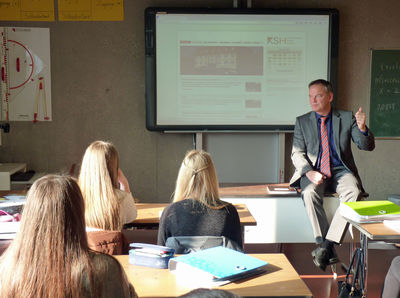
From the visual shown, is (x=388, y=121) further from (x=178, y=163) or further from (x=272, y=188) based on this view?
(x=178, y=163)

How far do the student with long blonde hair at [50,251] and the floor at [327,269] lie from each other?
7.88 feet

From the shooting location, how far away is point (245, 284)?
5.93 feet

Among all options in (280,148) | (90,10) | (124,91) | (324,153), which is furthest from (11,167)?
(324,153)

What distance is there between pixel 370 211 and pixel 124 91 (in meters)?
3.36

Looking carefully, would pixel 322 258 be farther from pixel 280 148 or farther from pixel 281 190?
pixel 280 148

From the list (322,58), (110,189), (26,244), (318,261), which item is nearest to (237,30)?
(322,58)

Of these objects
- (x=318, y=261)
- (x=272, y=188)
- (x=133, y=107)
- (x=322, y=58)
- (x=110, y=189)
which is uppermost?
(x=322, y=58)

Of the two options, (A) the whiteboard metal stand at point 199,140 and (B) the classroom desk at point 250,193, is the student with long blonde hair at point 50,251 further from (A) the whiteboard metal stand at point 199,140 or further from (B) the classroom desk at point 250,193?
(A) the whiteboard metal stand at point 199,140

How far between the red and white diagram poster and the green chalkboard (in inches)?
145

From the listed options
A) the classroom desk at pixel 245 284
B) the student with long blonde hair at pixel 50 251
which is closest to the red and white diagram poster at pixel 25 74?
the classroom desk at pixel 245 284

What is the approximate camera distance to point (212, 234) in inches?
91.7

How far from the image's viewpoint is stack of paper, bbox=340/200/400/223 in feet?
9.00

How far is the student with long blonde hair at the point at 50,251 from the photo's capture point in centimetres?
141

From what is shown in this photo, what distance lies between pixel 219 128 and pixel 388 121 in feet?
6.46
